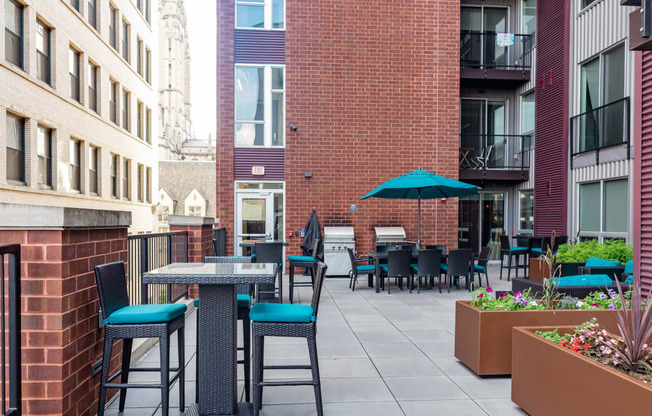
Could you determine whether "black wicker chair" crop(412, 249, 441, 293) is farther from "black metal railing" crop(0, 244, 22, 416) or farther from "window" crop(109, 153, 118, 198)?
"window" crop(109, 153, 118, 198)

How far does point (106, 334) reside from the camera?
289 cm

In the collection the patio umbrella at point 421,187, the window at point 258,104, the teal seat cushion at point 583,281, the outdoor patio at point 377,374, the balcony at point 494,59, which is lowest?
the outdoor patio at point 377,374

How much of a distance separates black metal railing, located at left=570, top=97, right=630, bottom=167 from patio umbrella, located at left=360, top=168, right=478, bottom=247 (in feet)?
11.6

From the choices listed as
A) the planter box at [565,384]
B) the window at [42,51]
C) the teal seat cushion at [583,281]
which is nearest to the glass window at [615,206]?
the teal seat cushion at [583,281]

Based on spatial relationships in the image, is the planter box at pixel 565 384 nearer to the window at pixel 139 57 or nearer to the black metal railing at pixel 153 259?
the black metal railing at pixel 153 259

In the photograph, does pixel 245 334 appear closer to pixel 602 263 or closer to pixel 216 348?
→ pixel 216 348

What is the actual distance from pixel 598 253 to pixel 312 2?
29.3 ft

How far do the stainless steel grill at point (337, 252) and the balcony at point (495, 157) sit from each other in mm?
4690

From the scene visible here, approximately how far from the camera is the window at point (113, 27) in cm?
2192

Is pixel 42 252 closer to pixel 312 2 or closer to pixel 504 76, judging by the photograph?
pixel 312 2

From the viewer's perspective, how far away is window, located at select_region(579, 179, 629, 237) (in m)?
9.38

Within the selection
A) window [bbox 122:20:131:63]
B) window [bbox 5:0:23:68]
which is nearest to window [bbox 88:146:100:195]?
window [bbox 5:0:23:68]

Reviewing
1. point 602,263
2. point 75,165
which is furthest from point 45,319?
point 75,165

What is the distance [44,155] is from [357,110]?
11931mm
